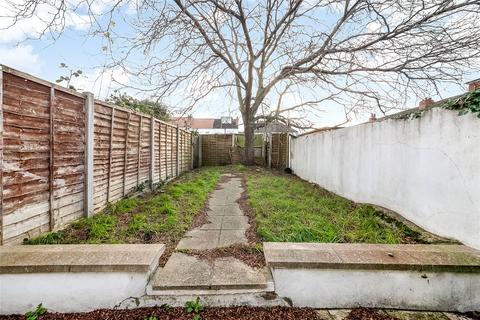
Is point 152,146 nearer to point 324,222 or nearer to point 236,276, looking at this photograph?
point 324,222

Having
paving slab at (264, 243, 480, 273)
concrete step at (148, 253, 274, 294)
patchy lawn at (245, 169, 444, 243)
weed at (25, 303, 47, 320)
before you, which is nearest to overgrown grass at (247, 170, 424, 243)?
patchy lawn at (245, 169, 444, 243)

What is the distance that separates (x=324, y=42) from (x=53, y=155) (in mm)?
7312

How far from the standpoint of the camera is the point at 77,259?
2117 mm

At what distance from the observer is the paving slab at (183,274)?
2.07m

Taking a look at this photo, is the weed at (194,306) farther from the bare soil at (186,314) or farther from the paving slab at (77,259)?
the paving slab at (77,259)

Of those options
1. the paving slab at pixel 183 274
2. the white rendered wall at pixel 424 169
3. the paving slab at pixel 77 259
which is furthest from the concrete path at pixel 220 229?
the white rendered wall at pixel 424 169

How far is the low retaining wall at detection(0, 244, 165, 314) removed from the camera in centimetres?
202

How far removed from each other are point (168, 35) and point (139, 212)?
398 centimetres

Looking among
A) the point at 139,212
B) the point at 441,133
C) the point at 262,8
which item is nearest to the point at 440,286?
the point at 441,133

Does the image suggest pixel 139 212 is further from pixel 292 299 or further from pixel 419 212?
pixel 419 212

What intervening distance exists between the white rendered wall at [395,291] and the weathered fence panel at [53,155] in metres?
2.73

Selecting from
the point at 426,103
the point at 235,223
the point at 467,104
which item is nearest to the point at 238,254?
the point at 235,223

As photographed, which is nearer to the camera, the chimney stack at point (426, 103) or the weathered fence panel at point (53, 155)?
the weathered fence panel at point (53, 155)

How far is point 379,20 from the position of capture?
18.3 ft
